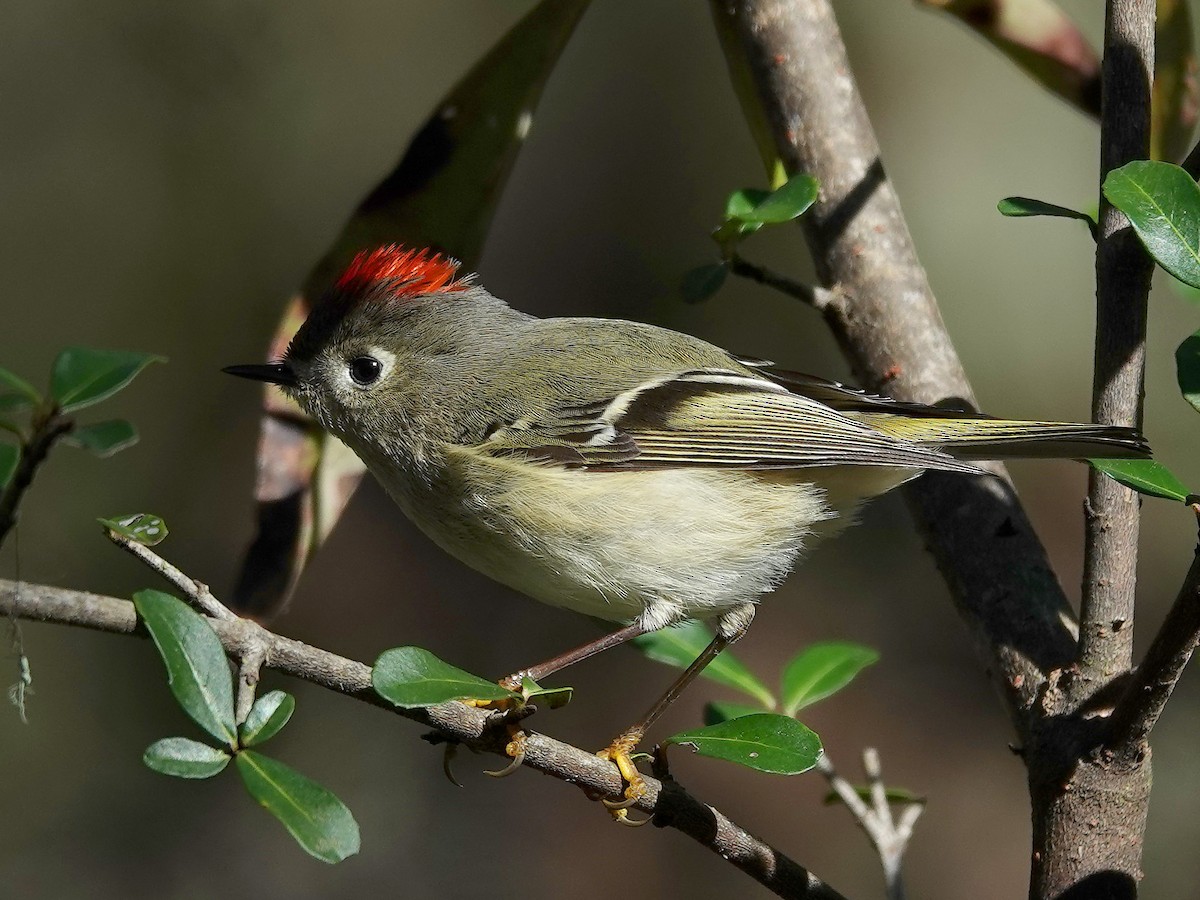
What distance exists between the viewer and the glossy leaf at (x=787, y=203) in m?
1.39

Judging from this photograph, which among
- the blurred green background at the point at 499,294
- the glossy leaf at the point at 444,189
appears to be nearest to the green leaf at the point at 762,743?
the glossy leaf at the point at 444,189

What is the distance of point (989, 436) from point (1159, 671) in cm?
Answer: 60

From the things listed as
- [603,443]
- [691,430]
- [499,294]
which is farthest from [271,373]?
[499,294]

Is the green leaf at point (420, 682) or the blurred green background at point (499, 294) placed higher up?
the green leaf at point (420, 682)

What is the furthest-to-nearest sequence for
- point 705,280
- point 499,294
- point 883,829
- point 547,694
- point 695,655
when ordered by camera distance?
point 499,294
point 695,655
point 705,280
point 883,829
point 547,694

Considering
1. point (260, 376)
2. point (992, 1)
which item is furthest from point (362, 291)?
point (992, 1)

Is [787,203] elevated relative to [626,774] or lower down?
elevated

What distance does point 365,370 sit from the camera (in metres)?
1.96

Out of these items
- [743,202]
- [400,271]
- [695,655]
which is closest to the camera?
[743,202]

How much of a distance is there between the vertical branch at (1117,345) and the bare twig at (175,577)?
842 mm

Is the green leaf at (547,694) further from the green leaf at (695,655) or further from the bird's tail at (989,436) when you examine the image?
the bird's tail at (989,436)

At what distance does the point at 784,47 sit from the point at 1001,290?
2.41 metres

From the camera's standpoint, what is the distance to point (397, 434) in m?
1.86

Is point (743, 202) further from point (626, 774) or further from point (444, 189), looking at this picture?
point (626, 774)
